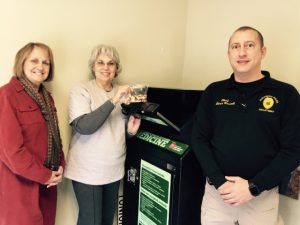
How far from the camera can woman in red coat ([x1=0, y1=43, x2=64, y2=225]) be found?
1375mm

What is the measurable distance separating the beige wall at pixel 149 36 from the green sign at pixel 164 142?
51 centimetres

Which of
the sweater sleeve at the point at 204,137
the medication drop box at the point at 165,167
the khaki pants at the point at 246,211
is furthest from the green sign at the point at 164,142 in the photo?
the khaki pants at the point at 246,211

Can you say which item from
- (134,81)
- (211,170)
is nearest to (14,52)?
(134,81)

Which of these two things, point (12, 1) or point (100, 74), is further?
point (100, 74)

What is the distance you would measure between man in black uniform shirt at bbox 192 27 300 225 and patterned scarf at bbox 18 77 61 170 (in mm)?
755

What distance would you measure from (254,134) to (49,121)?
1.04 m

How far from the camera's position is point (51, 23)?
1774 mm

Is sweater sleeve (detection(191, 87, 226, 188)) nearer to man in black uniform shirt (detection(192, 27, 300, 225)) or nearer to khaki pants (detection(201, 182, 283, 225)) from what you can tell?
man in black uniform shirt (detection(192, 27, 300, 225))

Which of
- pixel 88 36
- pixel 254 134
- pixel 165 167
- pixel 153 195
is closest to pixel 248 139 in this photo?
pixel 254 134

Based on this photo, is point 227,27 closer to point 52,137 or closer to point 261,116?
point 261,116

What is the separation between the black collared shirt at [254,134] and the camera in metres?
1.25

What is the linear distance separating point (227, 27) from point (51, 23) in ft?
3.95

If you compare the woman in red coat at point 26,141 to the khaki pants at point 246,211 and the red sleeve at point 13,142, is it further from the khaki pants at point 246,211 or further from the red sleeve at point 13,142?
the khaki pants at point 246,211

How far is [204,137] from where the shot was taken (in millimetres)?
1470
